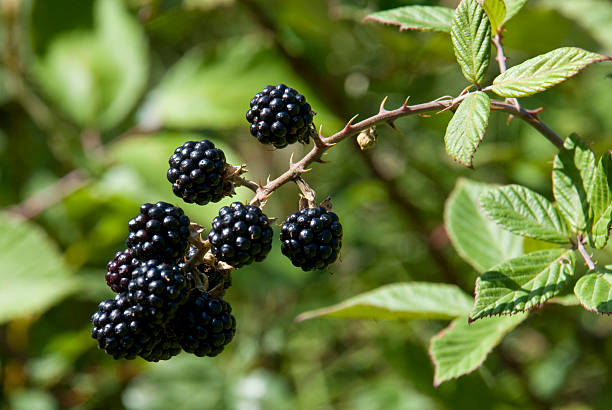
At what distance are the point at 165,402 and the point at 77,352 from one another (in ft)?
1.46

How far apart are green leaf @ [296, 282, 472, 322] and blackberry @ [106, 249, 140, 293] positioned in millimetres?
507

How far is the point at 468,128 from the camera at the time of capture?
1.16m

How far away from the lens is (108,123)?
2.79 meters

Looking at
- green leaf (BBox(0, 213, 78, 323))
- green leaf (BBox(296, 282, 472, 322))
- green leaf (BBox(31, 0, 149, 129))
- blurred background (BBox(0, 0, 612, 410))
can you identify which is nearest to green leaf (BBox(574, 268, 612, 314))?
green leaf (BBox(296, 282, 472, 322))

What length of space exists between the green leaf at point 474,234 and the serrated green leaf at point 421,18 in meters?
0.46

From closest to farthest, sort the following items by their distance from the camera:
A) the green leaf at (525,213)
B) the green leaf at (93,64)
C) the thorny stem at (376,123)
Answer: the thorny stem at (376,123), the green leaf at (525,213), the green leaf at (93,64)

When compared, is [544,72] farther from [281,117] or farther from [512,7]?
[281,117]

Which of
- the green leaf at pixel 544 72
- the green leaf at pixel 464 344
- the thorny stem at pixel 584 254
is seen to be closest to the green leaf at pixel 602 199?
the thorny stem at pixel 584 254

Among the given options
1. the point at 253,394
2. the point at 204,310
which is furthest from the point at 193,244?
the point at 253,394

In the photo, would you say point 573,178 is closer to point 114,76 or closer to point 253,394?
point 253,394

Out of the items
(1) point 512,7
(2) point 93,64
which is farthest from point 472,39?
(2) point 93,64

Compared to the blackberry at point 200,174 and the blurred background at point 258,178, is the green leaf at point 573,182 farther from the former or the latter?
the blurred background at point 258,178

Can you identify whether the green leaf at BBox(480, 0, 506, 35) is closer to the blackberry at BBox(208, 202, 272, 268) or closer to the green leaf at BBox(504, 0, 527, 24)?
the green leaf at BBox(504, 0, 527, 24)

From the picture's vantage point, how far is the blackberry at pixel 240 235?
126 cm
